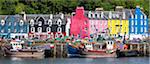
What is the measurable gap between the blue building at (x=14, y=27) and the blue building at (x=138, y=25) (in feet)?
47.3

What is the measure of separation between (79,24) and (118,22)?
546cm

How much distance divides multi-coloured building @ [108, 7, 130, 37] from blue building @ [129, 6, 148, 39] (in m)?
0.68

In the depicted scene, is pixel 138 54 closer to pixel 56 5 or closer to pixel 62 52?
pixel 62 52

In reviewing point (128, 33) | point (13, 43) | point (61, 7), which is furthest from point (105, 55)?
point (61, 7)

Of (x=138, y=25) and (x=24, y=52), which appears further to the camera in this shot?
(x=138, y=25)

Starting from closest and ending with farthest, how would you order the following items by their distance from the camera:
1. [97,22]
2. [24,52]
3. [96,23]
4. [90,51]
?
[90,51] < [24,52] < [96,23] < [97,22]

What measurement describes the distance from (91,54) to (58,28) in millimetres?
17371

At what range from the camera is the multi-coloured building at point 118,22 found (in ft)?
296

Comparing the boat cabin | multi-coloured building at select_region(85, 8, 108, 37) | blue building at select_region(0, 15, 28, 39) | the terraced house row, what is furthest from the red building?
the boat cabin

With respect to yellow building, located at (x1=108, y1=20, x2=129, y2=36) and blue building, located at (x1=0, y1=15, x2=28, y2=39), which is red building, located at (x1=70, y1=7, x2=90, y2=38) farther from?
blue building, located at (x1=0, y1=15, x2=28, y2=39)

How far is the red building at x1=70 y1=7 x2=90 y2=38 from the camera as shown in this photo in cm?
8900

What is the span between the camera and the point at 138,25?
9056 centimetres

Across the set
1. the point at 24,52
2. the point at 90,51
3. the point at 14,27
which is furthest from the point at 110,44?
the point at 14,27

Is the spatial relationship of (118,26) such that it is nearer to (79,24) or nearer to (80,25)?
(80,25)
